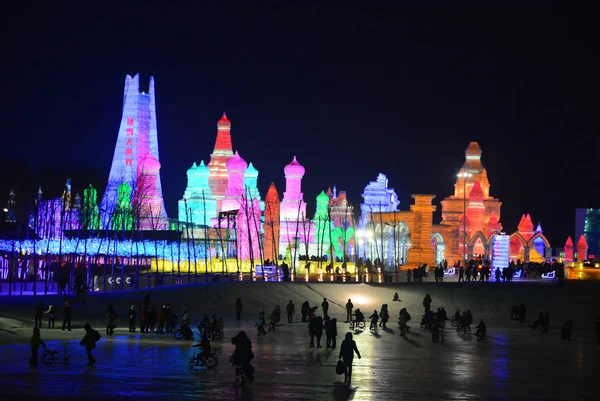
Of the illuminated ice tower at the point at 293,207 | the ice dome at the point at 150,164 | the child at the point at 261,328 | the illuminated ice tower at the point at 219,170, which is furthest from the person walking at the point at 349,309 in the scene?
the illuminated ice tower at the point at 219,170

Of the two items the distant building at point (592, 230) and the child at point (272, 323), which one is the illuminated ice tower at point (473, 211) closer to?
the distant building at point (592, 230)

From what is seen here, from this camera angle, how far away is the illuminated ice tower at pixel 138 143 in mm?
96438

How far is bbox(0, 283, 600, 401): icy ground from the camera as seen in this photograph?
776 inches

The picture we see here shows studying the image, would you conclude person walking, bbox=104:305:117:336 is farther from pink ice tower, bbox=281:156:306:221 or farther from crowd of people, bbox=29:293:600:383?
pink ice tower, bbox=281:156:306:221

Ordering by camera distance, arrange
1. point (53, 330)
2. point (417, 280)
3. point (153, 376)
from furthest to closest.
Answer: point (417, 280) < point (53, 330) < point (153, 376)

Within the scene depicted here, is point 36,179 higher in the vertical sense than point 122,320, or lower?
higher

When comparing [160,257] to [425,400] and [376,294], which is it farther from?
[425,400]

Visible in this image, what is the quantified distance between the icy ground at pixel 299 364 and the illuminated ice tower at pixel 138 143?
52.2 metres

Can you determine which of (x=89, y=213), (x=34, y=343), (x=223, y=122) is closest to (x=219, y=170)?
(x=223, y=122)

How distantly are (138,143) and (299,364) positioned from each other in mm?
76446

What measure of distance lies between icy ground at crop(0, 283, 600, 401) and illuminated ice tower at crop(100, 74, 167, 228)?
52.2 m

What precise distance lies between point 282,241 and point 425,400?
238ft

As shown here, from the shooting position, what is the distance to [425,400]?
1900cm

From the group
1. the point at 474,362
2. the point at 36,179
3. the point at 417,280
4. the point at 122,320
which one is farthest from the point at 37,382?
the point at 36,179
